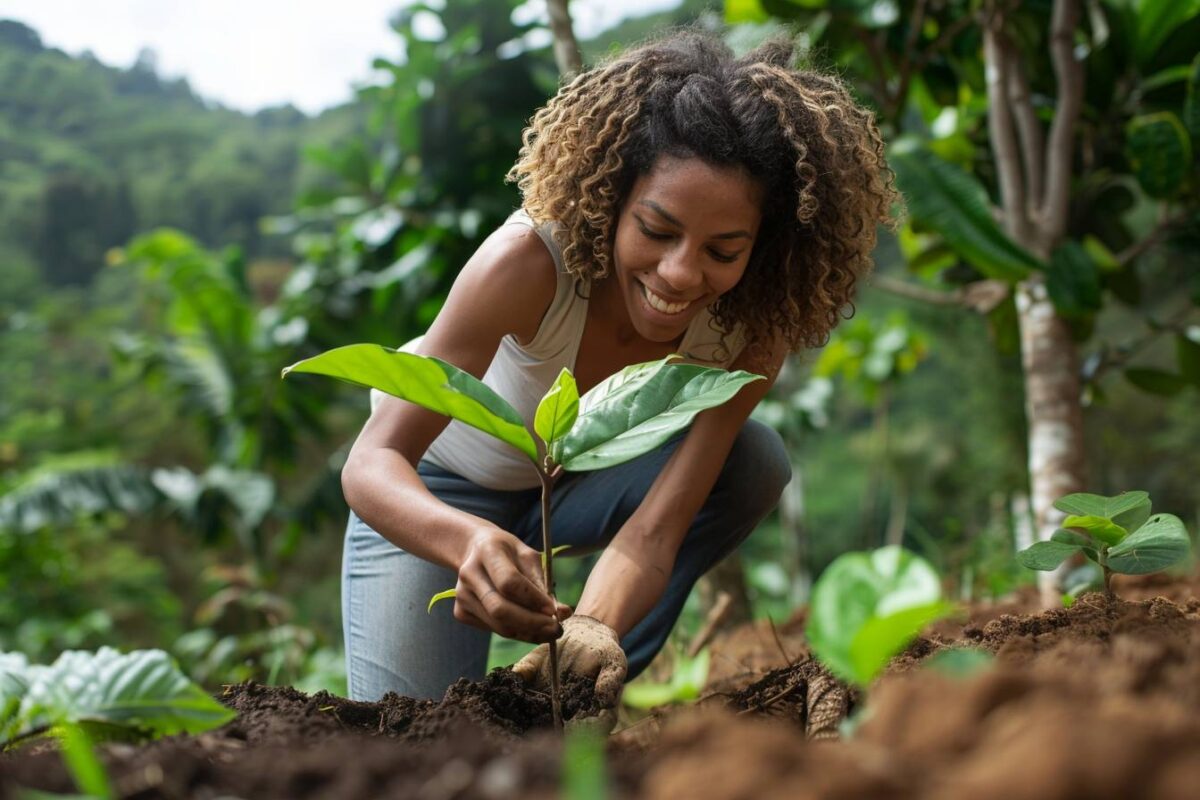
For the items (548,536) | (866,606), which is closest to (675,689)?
(866,606)

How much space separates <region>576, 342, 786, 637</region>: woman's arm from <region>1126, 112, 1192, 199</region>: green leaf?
1.37 m

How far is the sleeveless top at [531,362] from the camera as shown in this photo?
1562mm

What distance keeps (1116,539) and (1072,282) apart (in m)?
1.48

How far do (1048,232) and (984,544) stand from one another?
4.50ft

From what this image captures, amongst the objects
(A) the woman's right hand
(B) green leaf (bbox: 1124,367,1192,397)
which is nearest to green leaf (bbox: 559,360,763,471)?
(A) the woman's right hand

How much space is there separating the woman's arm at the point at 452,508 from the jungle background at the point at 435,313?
1.84ft

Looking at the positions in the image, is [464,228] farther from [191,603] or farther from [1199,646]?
[191,603]

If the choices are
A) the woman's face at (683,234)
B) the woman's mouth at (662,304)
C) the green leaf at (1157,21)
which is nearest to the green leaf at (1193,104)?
the green leaf at (1157,21)

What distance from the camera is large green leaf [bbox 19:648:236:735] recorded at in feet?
2.67

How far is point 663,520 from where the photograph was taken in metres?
1.55

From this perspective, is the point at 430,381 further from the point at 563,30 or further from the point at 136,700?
the point at 563,30

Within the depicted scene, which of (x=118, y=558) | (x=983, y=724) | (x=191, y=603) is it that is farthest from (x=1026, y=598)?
(x=191, y=603)

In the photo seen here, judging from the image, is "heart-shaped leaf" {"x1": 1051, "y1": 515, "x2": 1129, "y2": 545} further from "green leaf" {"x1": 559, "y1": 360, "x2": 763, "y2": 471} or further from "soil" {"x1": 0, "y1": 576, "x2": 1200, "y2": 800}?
"green leaf" {"x1": 559, "y1": 360, "x2": 763, "y2": 471}

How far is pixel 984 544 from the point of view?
356 centimetres
